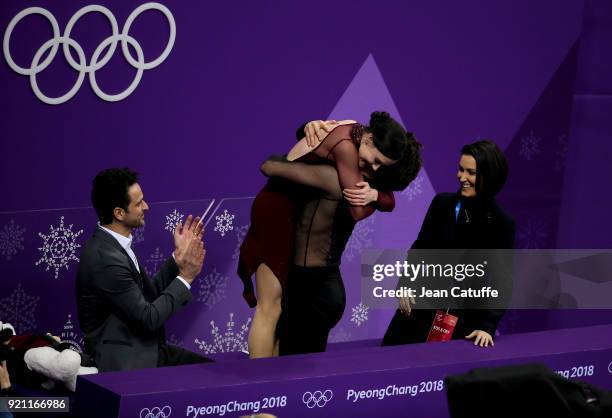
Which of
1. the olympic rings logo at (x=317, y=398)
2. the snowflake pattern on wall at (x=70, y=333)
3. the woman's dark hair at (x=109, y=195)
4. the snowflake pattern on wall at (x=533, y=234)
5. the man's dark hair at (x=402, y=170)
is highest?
the snowflake pattern on wall at (x=533, y=234)

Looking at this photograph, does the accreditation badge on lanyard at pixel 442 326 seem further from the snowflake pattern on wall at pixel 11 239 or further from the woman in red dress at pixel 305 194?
the snowflake pattern on wall at pixel 11 239

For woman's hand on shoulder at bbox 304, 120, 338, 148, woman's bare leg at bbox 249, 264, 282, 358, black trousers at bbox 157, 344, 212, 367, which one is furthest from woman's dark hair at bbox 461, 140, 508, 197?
black trousers at bbox 157, 344, 212, 367

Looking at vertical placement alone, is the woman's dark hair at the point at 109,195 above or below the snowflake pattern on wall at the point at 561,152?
below

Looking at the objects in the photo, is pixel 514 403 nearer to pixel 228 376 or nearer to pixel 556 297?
pixel 228 376

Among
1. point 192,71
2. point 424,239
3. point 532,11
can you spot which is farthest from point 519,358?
point 532,11

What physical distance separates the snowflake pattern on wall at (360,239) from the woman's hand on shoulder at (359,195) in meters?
1.91

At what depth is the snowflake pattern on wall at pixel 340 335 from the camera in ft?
23.6

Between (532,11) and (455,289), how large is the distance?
248 centimetres

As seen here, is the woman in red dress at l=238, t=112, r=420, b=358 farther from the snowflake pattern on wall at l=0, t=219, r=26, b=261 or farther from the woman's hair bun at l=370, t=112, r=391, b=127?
the snowflake pattern on wall at l=0, t=219, r=26, b=261

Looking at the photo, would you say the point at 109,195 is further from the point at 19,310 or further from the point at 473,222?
the point at 473,222

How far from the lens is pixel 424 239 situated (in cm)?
599

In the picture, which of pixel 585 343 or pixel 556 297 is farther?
pixel 556 297

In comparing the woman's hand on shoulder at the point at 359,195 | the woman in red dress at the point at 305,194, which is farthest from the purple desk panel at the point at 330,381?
the woman's hand on shoulder at the point at 359,195

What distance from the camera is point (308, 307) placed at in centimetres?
565
